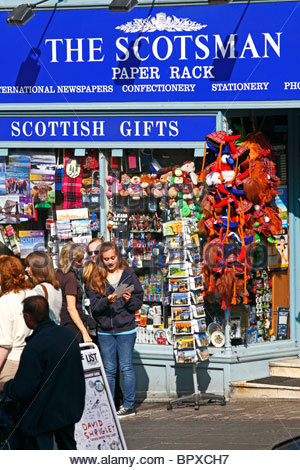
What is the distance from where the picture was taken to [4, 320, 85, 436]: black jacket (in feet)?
22.4

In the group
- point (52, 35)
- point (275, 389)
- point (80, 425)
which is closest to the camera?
point (80, 425)

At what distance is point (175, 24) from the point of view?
11.2m

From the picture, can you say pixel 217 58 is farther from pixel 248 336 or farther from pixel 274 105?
pixel 248 336

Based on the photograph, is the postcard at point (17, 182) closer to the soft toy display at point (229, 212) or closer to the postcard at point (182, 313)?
the soft toy display at point (229, 212)

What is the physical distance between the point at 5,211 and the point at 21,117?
1.23 metres

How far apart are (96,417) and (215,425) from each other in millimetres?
2068

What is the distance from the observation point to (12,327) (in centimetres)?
807

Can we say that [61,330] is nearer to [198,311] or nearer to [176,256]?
[198,311]

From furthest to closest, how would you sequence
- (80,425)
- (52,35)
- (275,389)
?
(52,35) < (275,389) < (80,425)

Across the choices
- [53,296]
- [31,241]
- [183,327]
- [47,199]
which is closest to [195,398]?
[183,327]

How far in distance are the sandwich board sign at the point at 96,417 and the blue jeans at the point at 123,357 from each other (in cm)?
209

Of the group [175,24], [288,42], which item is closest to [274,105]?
[288,42]

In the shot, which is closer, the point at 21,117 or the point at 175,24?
the point at 175,24

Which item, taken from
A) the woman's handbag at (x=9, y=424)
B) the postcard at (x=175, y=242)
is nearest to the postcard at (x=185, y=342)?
the postcard at (x=175, y=242)
